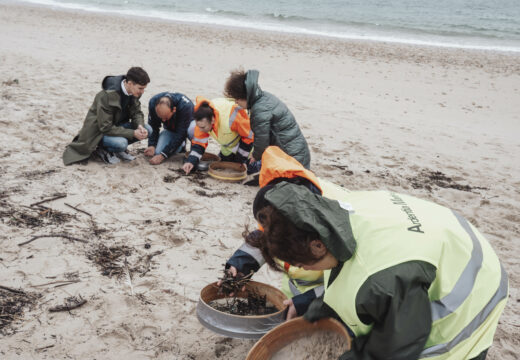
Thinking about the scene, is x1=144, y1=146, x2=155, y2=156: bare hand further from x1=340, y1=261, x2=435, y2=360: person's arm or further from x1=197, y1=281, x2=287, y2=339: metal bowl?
x1=340, y1=261, x2=435, y2=360: person's arm

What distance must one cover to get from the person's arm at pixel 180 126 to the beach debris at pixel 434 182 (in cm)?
249

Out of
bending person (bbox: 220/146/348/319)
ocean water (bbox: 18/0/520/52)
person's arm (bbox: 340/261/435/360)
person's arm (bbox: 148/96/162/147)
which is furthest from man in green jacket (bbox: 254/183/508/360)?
ocean water (bbox: 18/0/520/52)

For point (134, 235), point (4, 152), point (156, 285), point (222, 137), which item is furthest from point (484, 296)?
point (4, 152)

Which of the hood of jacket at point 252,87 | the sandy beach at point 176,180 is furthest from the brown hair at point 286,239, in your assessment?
the hood of jacket at point 252,87

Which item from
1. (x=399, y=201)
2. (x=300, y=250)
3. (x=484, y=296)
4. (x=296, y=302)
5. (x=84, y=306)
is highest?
(x=399, y=201)

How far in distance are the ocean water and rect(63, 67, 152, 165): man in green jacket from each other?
13986 millimetres

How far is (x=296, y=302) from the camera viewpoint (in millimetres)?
2264

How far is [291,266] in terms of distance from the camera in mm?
2289

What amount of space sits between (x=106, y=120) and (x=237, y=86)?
1452 mm

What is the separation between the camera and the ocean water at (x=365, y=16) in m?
17.9

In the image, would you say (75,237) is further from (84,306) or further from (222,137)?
(222,137)

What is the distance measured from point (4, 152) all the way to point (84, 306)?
2.69m

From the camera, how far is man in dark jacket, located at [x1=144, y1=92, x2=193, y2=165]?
4.65 meters

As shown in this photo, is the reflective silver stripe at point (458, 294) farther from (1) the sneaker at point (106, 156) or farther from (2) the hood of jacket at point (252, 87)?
(1) the sneaker at point (106, 156)
